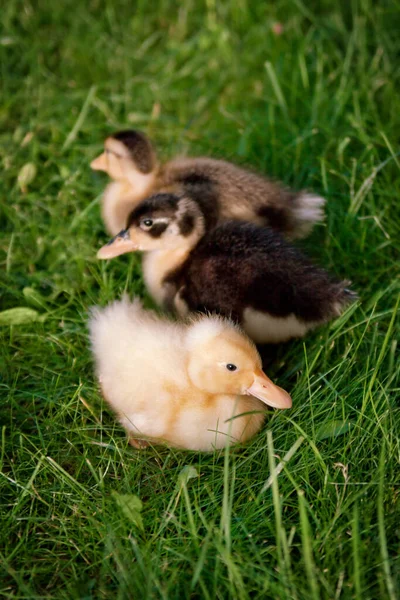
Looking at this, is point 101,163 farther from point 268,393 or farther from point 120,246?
point 268,393

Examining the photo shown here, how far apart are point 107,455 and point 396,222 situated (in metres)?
1.34

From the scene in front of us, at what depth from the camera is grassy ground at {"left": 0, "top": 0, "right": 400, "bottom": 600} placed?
1.66 m

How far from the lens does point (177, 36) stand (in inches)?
142

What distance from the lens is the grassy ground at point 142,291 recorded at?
1655mm

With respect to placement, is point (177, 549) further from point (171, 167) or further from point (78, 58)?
point (78, 58)

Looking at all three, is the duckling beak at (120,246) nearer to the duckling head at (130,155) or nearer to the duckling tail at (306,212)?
the duckling head at (130,155)

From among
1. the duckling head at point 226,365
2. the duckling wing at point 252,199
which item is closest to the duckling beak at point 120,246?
the duckling wing at point 252,199

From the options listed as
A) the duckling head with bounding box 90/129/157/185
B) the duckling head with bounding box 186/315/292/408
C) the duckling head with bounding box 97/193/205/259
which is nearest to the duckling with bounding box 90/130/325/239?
the duckling head with bounding box 90/129/157/185

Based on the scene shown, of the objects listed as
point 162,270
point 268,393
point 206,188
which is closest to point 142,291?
point 162,270

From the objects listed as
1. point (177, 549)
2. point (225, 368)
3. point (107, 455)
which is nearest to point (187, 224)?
point (225, 368)

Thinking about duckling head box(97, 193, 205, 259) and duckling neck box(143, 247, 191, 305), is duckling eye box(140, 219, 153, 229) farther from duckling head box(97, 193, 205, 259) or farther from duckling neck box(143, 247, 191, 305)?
duckling neck box(143, 247, 191, 305)

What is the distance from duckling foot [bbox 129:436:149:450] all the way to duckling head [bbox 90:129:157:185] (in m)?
1.02

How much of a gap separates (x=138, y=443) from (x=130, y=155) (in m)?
1.08

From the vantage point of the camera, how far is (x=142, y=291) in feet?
8.28
